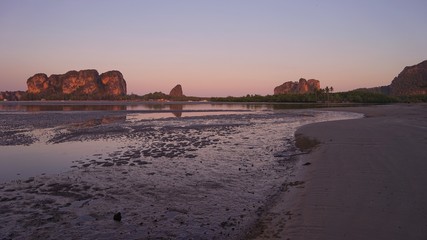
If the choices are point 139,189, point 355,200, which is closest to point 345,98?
point 355,200

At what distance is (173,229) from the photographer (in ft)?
21.7

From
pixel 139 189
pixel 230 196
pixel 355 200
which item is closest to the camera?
pixel 355 200

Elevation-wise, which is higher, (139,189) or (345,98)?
(345,98)

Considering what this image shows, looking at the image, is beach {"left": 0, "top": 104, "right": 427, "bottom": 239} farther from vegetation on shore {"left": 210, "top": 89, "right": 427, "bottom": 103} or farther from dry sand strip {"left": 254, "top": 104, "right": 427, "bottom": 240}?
vegetation on shore {"left": 210, "top": 89, "right": 427, "bottom": 103}

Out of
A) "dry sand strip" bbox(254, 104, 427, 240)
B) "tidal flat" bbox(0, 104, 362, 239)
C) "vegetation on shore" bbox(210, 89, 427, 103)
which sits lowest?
"tidal flat" bbox(0, 104, 362, 239)

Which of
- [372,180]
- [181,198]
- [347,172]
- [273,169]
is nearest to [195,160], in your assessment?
[273,169]

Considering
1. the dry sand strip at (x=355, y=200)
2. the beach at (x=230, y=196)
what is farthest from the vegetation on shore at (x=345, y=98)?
the dry sand strip at (x=355, y=200)

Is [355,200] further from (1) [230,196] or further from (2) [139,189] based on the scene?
(2) [139,189]

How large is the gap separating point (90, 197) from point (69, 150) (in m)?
8.91

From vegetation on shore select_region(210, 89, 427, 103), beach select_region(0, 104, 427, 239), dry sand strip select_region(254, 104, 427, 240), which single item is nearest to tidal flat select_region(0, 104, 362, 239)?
beach select_region(0, 104, 427, 239)

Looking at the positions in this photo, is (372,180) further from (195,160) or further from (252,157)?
(195,160)

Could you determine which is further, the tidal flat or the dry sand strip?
the tidal flat

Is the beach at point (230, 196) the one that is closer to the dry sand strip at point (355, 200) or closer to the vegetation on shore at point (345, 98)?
the dry sand strip at point (355, 200)

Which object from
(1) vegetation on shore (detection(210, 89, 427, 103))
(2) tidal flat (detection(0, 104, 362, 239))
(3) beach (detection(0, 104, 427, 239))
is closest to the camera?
(3) beach (detection(0, 104, 427, 239))
